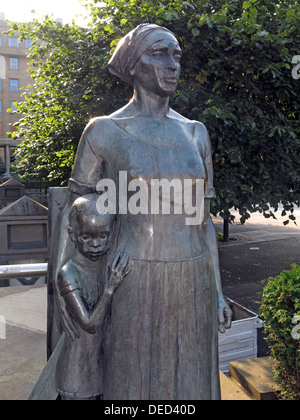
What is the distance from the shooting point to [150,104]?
211cm

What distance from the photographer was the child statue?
1.89m

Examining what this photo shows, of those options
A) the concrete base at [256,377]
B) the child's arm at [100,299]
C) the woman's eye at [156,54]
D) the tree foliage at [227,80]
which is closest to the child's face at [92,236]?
the child's arm at [100,299]

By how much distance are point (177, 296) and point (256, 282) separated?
873 centimetres

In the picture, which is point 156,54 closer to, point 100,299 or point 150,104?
point 150,104

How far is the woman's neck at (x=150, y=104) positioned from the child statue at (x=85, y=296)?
1.81 feet

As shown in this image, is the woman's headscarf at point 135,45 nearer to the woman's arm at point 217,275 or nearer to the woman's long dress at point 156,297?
the woman's long dress at point 156,297

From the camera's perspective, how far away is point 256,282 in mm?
10148

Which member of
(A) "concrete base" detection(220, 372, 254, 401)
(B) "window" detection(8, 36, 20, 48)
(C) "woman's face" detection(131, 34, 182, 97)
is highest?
(B) "window" detection(8, 36, 20, 48)

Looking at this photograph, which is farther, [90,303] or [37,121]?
[37,121]

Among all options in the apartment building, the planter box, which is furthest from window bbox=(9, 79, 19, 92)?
the planter box

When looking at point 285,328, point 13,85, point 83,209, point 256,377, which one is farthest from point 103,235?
point 13,85

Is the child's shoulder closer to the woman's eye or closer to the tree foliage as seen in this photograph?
the woman's eye
